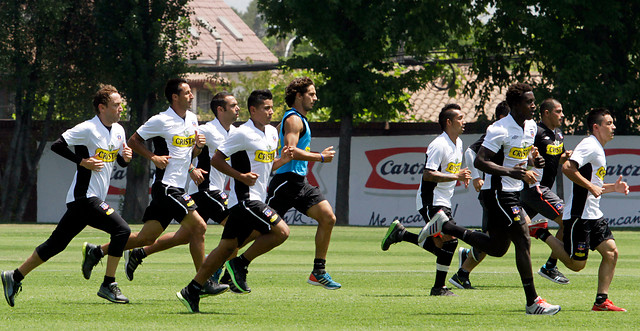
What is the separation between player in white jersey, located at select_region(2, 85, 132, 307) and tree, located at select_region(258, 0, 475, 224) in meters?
20.2

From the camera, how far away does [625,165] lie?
88.7 ft

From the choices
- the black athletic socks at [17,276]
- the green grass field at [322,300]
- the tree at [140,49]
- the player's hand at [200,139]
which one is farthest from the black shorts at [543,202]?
the tree at [140,49]

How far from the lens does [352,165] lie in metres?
30.1

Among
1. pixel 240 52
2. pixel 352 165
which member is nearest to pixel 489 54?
pixel 352 165

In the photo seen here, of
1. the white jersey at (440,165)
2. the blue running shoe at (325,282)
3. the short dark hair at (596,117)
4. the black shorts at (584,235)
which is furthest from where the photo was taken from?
the blue running shoe at (325,282)

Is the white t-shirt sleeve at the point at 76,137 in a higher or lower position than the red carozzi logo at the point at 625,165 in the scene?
higher

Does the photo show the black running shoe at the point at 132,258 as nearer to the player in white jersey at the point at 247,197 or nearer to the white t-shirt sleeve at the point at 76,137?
the player in white jersey at the point at 247,197

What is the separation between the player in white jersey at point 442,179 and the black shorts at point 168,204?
2433 millimetres

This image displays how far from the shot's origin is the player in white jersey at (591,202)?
924cm

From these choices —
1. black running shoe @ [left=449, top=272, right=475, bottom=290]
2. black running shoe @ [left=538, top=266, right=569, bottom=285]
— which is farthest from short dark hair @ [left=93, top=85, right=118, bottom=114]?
black running shoe @ [left=538, top=266, right=569, bottom=285]

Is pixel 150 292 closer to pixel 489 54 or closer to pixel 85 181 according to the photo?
pixel 85 181

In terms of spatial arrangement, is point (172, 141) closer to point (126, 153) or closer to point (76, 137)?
point (126, 153)

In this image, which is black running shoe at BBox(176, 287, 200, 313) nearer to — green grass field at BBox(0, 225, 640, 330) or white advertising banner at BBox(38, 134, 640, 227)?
green grass field at BBox(0, 225, 640, 330)

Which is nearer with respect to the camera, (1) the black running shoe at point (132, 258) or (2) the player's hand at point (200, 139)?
(2) the player's hand at point (200, 139)
